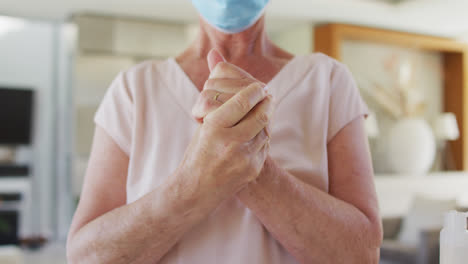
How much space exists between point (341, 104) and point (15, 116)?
6254 mm

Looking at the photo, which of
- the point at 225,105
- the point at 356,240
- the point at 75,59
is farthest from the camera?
the point at 75,59

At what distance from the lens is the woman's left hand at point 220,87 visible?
542mm

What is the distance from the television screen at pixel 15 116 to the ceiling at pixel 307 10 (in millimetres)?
1216

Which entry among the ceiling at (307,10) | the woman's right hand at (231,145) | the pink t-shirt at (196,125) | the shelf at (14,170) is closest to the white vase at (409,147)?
the ceiling at (307,10)


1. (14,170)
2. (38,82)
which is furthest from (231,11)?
(38,82)

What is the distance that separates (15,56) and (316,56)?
6.42m

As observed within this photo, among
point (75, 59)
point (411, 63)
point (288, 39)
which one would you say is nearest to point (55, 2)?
point (75, 59)

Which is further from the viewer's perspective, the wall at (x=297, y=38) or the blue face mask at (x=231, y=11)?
the wall at (x=297, y=38)

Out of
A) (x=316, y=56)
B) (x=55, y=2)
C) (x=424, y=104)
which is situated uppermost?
(x=316, y=56)

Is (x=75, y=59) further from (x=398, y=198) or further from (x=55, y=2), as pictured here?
(x=398, y=198)

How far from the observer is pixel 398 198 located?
541cm

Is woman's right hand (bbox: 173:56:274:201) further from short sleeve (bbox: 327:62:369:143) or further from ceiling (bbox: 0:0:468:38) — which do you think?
ceiling (bbox: 0:0:468:38)

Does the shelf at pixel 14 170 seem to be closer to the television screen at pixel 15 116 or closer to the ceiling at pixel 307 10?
the television screen at pixel 15 116

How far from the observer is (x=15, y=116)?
20.4 ft
